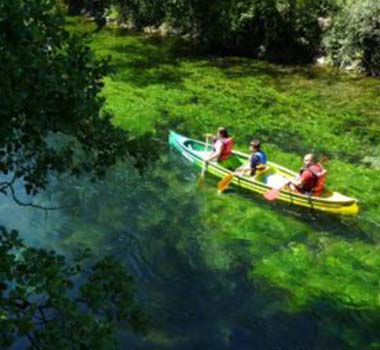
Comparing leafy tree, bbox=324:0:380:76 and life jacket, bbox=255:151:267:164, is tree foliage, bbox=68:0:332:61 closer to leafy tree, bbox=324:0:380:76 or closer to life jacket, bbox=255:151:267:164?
leafy tree, bbox=324:0:380:76

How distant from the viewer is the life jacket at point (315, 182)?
52.1 ft

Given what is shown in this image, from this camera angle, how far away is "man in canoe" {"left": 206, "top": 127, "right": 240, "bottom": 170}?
58.9 ft

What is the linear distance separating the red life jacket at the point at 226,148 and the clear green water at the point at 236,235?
3.01ft

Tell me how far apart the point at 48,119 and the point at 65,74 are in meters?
0.55

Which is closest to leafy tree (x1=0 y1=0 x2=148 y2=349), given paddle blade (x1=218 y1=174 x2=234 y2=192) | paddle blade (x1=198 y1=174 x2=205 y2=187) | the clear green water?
the clear green water

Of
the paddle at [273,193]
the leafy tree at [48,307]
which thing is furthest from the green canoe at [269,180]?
the leafy tree at [48,307]

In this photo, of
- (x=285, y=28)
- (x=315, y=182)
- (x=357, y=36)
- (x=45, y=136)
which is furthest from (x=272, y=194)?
(x=285, y=28)

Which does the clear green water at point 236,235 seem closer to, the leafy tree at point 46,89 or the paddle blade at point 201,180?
the paddle blade at point 201,180

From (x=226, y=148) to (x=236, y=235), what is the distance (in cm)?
379

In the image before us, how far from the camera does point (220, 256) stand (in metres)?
14.1

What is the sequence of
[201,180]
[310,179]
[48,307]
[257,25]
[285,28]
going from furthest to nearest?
1. [257,25]
2. [285,28]
3. [201,180]
4. [310,179]
5. [48,307]

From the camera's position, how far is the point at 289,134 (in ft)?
71.2

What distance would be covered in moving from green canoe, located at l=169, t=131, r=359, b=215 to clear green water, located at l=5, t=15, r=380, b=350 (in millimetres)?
260

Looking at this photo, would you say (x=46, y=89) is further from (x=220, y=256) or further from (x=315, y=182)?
(x=315, y=182)
